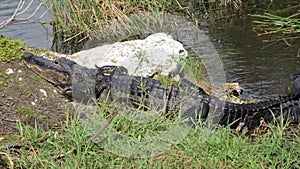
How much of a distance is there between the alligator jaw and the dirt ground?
4 centimetres

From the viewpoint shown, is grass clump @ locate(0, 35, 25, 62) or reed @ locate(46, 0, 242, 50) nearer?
grass clump @ locate(0, 35, 25, 62)

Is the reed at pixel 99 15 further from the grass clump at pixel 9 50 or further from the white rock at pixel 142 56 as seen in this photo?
the grass clump at pixel 9 50

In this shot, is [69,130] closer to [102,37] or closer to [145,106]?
[145,106]

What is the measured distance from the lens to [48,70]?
15.4ft

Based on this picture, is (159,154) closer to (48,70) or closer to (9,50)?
(48,70)

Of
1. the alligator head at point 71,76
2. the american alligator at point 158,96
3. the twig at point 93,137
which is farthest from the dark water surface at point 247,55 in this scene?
the twig at point 93,137

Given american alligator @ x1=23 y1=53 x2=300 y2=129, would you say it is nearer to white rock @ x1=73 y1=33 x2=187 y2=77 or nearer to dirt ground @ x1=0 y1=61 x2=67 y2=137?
dirt ground @ x1=0 y1=61 x2=67 y2=137

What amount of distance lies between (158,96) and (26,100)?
103 centimetres

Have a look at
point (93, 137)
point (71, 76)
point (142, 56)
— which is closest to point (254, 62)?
point (142, 56)

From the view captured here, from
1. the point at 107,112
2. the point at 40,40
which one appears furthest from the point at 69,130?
the point at 40,40

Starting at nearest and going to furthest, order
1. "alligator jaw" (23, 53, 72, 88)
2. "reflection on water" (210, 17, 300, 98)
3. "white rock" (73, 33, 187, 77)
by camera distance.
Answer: "alligator jaw" (23, 53, 72, 88) → "white rock" (73, 33, 187, 77) → "reflection on water" (210, 17, 300, 98)

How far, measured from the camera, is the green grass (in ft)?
10.4

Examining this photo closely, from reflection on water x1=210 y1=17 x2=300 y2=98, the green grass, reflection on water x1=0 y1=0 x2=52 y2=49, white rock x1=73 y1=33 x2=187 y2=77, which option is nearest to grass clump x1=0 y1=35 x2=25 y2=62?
white rock x1=73 y1=33 x2=187 y2=77

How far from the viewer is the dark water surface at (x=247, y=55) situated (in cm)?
547
